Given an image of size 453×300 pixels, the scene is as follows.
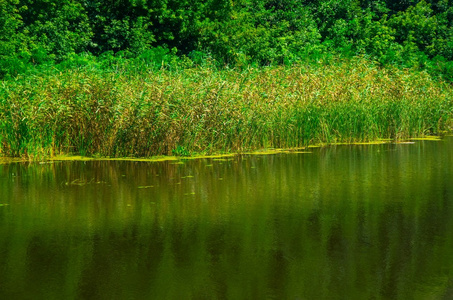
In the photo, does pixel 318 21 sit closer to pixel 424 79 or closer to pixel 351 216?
pixel 424 79

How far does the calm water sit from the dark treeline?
14.0 m

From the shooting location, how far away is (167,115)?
13.7 meters

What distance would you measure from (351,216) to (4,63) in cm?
1446

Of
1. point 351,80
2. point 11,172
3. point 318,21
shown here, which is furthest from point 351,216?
point 318,21

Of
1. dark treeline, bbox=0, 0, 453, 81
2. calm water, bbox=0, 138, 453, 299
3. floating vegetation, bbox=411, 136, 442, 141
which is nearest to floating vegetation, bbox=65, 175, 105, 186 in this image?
calm water, bbox=0, 138, 453, 299

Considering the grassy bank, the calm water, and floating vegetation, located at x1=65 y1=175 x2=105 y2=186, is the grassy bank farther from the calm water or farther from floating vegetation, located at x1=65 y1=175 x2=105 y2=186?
floating vegetation, located at x1=65 y1=175 x2=105 y2=186

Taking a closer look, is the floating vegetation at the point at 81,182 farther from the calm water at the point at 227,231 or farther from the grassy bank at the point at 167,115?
the grassy bank at the point at 167,115

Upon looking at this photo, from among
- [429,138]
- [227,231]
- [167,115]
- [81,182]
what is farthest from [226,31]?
[227,231]

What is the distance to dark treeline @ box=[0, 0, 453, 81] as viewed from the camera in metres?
27.0

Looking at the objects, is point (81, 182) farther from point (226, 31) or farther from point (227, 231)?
point (226, 31)

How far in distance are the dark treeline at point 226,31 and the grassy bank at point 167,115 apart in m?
9.50

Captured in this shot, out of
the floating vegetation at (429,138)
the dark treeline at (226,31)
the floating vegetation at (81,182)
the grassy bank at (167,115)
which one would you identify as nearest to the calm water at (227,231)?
the floating vegetation at (81,182)

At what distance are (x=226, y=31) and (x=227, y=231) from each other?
22.6 meters

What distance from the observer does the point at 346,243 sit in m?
6.90
